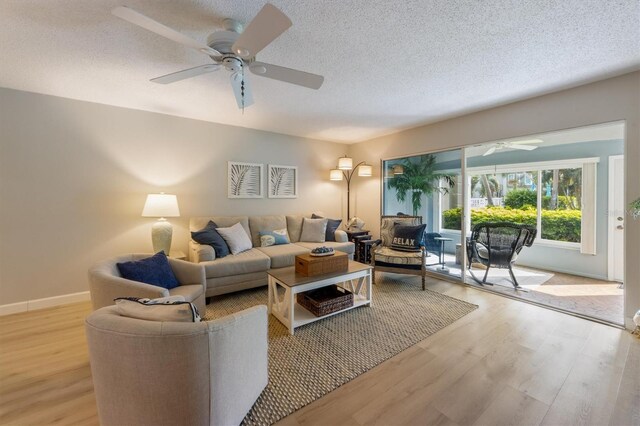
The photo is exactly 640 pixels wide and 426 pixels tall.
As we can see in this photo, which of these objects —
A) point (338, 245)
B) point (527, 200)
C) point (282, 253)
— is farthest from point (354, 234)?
point (527, 200)

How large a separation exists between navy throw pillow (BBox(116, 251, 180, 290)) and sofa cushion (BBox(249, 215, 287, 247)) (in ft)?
5.59

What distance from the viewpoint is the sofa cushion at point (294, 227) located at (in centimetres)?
449

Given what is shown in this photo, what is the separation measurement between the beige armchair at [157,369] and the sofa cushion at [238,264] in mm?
1765

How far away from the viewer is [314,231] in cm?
438

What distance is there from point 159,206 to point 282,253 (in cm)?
167

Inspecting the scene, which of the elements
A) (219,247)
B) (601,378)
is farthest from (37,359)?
(601,378)

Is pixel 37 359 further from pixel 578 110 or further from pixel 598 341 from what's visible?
pixel 578 110

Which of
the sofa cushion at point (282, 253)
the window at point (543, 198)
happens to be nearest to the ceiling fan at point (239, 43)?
the sofa cushion at point (282, 253)

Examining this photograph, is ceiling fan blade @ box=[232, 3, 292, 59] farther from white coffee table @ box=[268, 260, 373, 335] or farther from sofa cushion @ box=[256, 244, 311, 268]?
sofa cushion @ box=[256, 244, 311, 268]

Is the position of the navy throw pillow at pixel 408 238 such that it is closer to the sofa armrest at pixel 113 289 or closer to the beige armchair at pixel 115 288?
the beige armchair at pixel 115 288

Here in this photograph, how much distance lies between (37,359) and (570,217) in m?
7.02

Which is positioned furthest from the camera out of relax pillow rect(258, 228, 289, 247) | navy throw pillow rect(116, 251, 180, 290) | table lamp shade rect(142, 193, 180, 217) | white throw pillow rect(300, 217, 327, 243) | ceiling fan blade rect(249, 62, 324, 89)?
white throw pillow rect(300, 217, 327, 243)

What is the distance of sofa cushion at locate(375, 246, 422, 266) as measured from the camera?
354 centimetres

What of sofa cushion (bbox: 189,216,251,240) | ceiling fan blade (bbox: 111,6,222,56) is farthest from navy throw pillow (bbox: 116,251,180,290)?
ceiling fan blade (bbox: 111,6,222,56)
